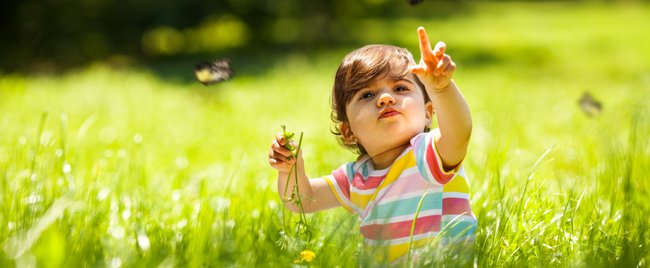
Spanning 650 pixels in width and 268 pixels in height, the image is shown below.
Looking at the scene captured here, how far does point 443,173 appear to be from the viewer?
183 cm

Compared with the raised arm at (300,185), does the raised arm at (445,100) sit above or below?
above

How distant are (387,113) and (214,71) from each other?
0.69 metres

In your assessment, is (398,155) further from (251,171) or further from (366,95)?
(251,171)

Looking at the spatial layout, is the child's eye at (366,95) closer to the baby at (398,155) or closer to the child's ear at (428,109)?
the baby at (398,155)

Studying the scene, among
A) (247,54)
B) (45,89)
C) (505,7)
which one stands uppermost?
(45,89)

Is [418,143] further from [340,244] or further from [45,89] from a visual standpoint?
[45,89]

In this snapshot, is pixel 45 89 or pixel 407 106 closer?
pixel 407 106

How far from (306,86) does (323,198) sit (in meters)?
6.08

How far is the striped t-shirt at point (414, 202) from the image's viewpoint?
1855mm

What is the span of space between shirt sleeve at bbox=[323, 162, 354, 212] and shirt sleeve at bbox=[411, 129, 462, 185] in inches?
13.1

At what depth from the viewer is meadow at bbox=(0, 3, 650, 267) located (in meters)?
1.81

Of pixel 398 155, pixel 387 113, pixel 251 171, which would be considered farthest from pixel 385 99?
pixel 251 171

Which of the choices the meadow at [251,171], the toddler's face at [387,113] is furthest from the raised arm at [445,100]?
the meadow at [251,171]

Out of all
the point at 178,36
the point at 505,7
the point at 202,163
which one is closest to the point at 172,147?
the point at 202,163
